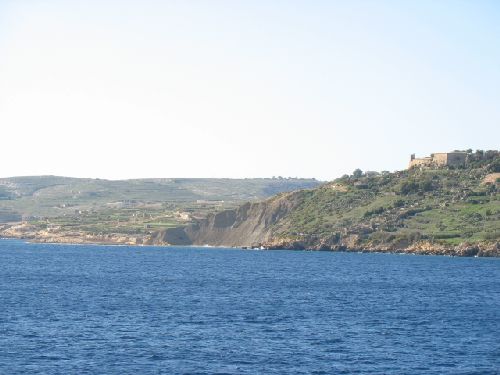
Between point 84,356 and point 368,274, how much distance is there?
80170 millimetres

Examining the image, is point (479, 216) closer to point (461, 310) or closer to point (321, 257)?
point (321, 257)

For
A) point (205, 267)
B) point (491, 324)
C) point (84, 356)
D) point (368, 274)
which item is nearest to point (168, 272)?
point (205, 267)

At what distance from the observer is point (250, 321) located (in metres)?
81.6

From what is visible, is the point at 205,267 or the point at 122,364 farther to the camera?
the point at 205,267

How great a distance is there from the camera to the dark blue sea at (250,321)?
6284 centimetres

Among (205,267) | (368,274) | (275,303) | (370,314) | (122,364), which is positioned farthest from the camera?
(205,267)

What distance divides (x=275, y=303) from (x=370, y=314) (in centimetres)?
1181

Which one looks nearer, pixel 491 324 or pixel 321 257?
pixel 491 324

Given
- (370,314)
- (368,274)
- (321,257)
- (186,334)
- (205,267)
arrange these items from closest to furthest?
(186,334), (370,314), (368,274), (205,267), (321,257)

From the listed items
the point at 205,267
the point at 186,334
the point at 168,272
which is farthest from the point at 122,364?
the point at 205,267

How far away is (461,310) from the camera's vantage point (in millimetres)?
93625

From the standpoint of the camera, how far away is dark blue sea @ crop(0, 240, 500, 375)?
62844 mm

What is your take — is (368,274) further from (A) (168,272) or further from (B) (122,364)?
(B) (122,364)

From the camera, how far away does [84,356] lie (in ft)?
209
